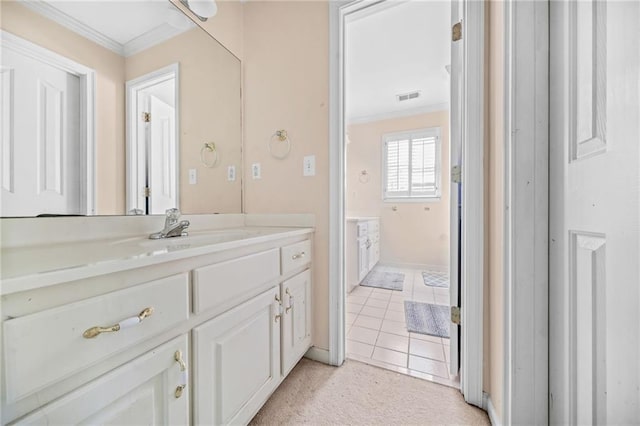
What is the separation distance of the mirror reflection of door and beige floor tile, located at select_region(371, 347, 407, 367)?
1.49m

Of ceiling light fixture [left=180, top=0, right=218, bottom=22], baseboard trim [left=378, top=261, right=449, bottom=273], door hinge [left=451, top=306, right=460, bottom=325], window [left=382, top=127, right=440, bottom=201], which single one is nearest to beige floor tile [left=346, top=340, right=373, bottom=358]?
door hinge [left=451, top=306, right=460, bottom=325]

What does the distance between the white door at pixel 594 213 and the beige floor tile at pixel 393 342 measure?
94cm

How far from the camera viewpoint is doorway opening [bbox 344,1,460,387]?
1.66 metres

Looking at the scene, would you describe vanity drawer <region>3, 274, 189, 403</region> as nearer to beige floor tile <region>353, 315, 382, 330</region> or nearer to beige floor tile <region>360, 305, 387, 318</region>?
beige floor tile <region>353, 315, 382, 330</region>

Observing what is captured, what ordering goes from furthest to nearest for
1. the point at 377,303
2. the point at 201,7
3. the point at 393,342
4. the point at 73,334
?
the point at 377,303 < the point at 393,342 < the point at 201,7 < the point at 73,334

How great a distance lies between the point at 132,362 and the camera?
1.77 feet

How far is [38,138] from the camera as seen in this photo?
771 mm

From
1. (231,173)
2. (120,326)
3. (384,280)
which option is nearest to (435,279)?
(384,280)

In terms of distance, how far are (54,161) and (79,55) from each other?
0.41 meters

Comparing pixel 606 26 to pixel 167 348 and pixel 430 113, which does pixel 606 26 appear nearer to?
pixel 167 348

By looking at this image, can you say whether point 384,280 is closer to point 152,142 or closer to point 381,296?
point 381,296

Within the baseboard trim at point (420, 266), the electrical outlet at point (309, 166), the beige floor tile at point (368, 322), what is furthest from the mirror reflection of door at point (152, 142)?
the baseboard trim at point (420, 266)

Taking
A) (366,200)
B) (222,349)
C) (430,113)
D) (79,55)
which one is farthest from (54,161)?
(430,113)

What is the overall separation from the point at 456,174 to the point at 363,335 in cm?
128
